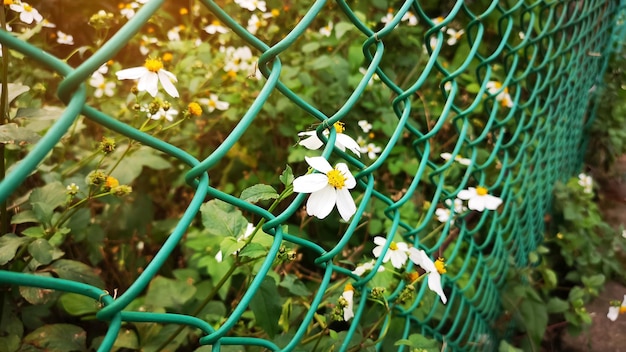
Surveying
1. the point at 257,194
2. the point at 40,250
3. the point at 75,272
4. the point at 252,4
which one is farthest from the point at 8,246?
the point at 252,4

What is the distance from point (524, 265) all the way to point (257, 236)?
144 cm

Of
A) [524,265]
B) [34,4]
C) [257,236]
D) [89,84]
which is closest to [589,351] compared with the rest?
[524,265]

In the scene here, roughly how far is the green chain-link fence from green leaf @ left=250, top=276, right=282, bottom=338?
7 centimetres

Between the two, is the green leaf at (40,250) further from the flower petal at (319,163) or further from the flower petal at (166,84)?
the flower petal at (319,163)

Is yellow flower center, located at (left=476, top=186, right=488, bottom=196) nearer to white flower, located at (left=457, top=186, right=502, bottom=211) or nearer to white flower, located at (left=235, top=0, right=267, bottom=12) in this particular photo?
white flower, located at (left=457, top=186, right=502, bottom=211)

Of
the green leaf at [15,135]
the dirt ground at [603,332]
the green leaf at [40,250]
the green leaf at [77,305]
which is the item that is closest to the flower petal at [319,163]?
the green leaf at [15,135]

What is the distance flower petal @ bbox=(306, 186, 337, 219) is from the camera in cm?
55

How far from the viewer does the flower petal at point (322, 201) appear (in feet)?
1.82

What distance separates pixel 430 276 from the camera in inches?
30.7

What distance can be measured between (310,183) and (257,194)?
2.6 inches

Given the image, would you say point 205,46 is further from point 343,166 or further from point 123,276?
point 343,166

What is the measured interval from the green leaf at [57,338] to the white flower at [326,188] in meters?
0.69

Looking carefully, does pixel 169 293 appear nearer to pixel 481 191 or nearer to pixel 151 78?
pixel 151 78

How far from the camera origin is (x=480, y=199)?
1.19 meters
